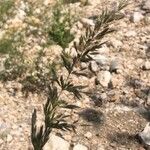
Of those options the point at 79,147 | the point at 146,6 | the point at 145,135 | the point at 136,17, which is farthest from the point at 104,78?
the point at 146,6

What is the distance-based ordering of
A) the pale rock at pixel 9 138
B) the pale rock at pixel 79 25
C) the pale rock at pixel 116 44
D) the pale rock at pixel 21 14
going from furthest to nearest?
the pale rock at pixel 21 14
the pale rock at pixel 79 25
the pale rock at pixel 116 44
the pale rock at pixel 9 138

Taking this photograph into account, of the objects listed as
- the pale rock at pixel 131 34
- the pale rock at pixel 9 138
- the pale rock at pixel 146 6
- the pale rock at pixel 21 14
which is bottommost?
the pale rock at pixel 9 138

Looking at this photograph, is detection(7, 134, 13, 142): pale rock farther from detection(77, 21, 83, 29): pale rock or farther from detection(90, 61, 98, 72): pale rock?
detection(77, 21, 83, 29): pale rock

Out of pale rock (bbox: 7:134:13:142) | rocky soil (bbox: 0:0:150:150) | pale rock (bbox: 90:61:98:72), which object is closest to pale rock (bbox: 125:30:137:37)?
rocky soil (bbox: 0:0:150:150)

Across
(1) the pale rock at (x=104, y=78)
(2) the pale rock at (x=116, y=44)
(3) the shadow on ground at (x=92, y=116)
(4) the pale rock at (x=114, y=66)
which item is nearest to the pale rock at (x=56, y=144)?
(3) the shadow on ground at (x=92, y=116)

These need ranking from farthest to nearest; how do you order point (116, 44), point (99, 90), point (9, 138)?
point (116, 44), point (99, 90), point (9, 138)

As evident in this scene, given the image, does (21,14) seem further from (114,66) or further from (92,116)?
(92,116)

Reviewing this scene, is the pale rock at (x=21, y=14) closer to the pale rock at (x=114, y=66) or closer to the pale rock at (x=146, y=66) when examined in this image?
the pale rock at (x=114, y=66)

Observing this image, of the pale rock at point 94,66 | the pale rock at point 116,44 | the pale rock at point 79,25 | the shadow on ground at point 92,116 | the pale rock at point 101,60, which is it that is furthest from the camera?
the pale rock at point 79,25
